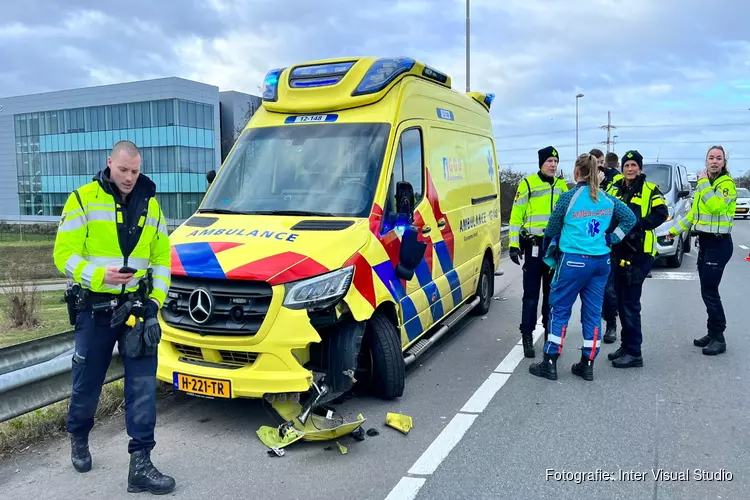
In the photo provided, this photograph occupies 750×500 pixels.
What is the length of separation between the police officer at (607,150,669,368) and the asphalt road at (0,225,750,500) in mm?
238

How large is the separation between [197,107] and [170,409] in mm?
58839

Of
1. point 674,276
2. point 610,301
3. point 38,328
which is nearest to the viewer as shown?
point 610,301

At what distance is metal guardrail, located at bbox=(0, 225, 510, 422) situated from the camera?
403cm

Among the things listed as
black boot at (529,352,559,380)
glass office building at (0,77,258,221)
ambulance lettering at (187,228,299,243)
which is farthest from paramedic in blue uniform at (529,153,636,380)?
glass office building at (0,77,258,221)

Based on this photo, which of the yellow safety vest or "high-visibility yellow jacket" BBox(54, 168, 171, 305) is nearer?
"high-visibility yellow jacket" BBox(54, 168, 171, 305)

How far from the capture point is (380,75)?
5.59 metres

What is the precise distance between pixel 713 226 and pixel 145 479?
5620 millimetres

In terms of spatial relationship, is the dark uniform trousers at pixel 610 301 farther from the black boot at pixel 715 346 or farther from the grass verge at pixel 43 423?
the grass verge at pixel 43 423

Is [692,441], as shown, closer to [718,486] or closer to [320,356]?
[718,486]

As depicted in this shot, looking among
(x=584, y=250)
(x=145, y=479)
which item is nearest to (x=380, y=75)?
(x=584, y=250)

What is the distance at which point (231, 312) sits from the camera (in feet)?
14.1

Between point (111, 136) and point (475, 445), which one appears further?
point (111, 136)

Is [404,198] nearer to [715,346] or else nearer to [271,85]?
[271,85]

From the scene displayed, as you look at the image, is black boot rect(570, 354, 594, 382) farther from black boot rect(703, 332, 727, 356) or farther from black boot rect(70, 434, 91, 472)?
black boot rect(70, 434, 91, 472)
